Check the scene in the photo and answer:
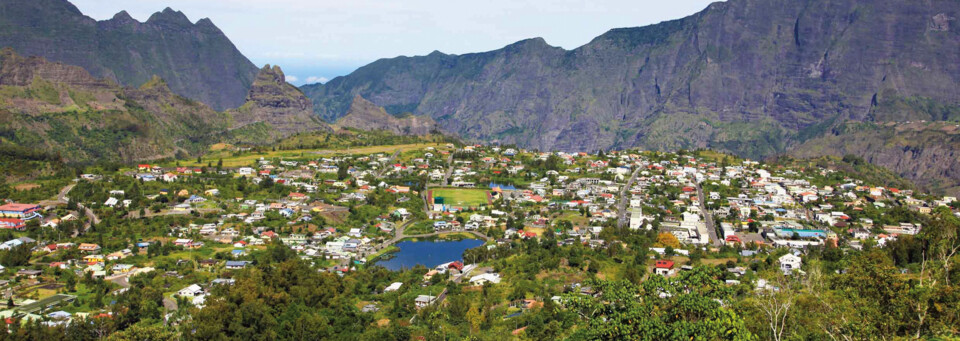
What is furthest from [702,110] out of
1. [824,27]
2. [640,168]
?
[640,168]

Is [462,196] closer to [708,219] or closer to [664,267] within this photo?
[708,219]

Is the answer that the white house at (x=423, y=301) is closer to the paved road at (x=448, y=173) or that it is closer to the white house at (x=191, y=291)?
the white house at (x=191, y=291)

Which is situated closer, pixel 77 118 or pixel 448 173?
pixel 448 173

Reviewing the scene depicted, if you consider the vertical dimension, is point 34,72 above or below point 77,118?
above

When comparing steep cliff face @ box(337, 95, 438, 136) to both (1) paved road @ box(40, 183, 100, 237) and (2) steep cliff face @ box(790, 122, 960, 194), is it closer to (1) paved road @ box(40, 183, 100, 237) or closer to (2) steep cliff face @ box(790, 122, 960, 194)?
(2) steep cliff face @ box(790, 122, 960, 194)

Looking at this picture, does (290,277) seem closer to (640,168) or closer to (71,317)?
(71,317)

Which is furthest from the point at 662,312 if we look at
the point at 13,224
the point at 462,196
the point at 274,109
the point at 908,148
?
the point at 274,109

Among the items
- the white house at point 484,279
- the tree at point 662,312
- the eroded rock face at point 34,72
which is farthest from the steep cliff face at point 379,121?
the tree at point 662,312
